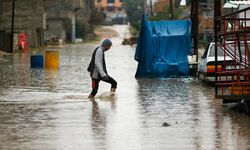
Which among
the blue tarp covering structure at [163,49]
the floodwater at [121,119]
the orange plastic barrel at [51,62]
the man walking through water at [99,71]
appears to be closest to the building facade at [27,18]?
the orange plastic barrel at [51,62]

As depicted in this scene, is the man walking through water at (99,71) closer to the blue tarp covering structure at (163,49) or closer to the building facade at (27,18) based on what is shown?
the blue tarp covering structure at (163,49)

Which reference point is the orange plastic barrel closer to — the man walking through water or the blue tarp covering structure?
the blue tarp covering structure

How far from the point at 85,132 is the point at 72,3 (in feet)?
326

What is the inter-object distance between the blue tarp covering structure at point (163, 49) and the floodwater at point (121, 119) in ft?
15.8

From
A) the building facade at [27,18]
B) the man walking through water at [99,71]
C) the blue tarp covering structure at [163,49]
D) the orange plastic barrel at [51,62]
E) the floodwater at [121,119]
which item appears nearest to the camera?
the floodwater at [121,119]

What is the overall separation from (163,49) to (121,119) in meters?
14.2

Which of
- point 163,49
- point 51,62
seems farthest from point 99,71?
point 51,62

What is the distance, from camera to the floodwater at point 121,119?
11.3m

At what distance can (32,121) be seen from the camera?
46.0ft

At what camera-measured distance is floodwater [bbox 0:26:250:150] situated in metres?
11.3

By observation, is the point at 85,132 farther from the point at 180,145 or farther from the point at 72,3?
the point at 72,3

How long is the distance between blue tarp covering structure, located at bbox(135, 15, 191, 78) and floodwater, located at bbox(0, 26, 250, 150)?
4828 mm

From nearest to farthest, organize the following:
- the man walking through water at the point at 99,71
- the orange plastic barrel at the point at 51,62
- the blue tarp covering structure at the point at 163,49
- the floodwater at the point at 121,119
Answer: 1. the floodwater at the point at 121,119
2. the man walking through water at the point at 99,71
3. the blue tarp covering structure at the point at 163,49
4. the orange plastic barrel at the point at 51,62

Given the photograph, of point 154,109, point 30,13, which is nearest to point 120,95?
point 154,109
